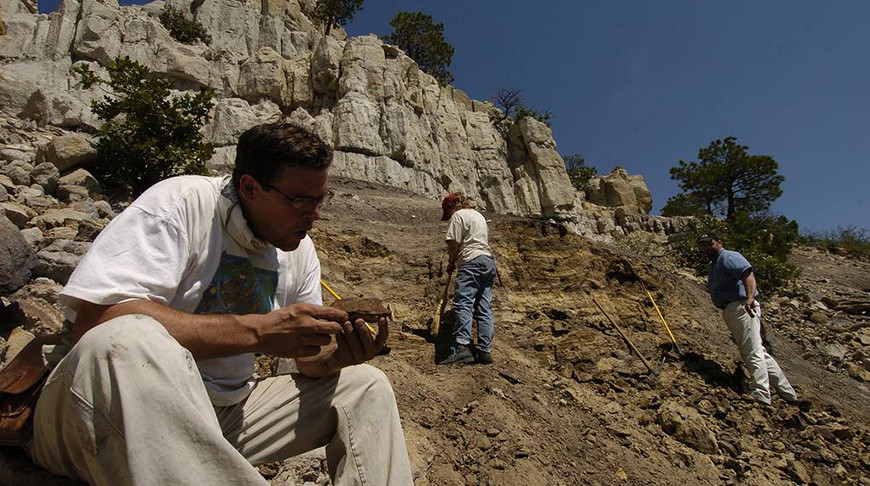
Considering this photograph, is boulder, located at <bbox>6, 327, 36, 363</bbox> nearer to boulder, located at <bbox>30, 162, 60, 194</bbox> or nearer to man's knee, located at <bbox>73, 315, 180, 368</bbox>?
man's knee, located at <bbox>73, 315, 180, 368</bbox>

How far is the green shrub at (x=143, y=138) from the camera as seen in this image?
28.7ft

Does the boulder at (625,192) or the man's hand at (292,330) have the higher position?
the boulder at (625,192)

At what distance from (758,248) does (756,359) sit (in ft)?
39.1

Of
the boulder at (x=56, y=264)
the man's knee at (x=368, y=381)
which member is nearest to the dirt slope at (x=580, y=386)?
the man's knee at (x=368, y=381)

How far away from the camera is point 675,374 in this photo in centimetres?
584

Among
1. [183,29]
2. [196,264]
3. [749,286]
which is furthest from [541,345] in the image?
[183,29]

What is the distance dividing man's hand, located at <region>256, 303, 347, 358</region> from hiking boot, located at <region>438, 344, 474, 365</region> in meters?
3.57

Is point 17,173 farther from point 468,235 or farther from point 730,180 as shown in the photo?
point 730,180

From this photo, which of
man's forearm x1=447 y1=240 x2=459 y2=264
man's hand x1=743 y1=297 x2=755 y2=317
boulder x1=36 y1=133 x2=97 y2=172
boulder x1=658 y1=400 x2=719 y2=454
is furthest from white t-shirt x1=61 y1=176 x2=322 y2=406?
boulder x1=36 y1=133 x2=97 y2=172

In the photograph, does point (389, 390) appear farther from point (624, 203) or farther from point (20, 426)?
point (624, 203)

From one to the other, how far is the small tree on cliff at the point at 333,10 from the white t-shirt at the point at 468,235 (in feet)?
104

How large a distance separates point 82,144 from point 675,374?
1031cm

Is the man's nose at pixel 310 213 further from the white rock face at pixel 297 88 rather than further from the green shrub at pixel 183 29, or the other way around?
the green shrub at pixel 183 29

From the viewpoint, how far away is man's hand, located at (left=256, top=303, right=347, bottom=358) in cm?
152
